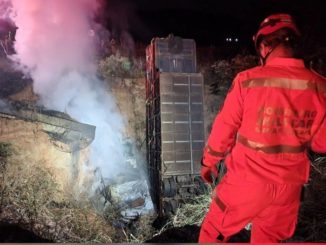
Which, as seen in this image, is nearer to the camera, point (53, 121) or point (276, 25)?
point (276, 25)

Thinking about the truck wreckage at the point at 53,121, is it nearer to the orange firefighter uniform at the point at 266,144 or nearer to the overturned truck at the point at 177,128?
the overturned truck at the point at 177,128

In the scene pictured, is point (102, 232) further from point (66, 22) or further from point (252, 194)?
point (66, 22)

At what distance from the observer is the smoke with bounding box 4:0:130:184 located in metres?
9.39

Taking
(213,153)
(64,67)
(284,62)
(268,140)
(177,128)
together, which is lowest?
(213,153)

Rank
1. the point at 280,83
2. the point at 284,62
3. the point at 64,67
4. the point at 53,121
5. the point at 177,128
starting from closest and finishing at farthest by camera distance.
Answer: the point at 280,83 → the point at 284,62 → the point at 177,128 → the point at 53,121 → the point at 64,67

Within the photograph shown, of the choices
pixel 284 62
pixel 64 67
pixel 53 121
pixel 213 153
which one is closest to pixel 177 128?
pixel 53 121

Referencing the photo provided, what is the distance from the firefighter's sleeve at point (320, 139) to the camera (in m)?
3.05

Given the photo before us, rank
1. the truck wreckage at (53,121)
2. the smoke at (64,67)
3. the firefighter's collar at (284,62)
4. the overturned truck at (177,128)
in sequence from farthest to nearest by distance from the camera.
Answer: the smoke at (64,67), the truck wreckage at (53,121), the overturned truck at (177,128), the firefighter's collar at (284,62)

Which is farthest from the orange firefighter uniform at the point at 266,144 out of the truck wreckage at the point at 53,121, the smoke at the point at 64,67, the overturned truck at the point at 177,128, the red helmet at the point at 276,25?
the smoke at the point at 64,67

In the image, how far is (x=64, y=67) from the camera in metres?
9.70

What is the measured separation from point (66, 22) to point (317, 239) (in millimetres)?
7981

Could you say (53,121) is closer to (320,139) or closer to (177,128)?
(177,128)

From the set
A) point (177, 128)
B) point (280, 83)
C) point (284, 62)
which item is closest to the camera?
point (280, 83)

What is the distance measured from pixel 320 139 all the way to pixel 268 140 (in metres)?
0.51
